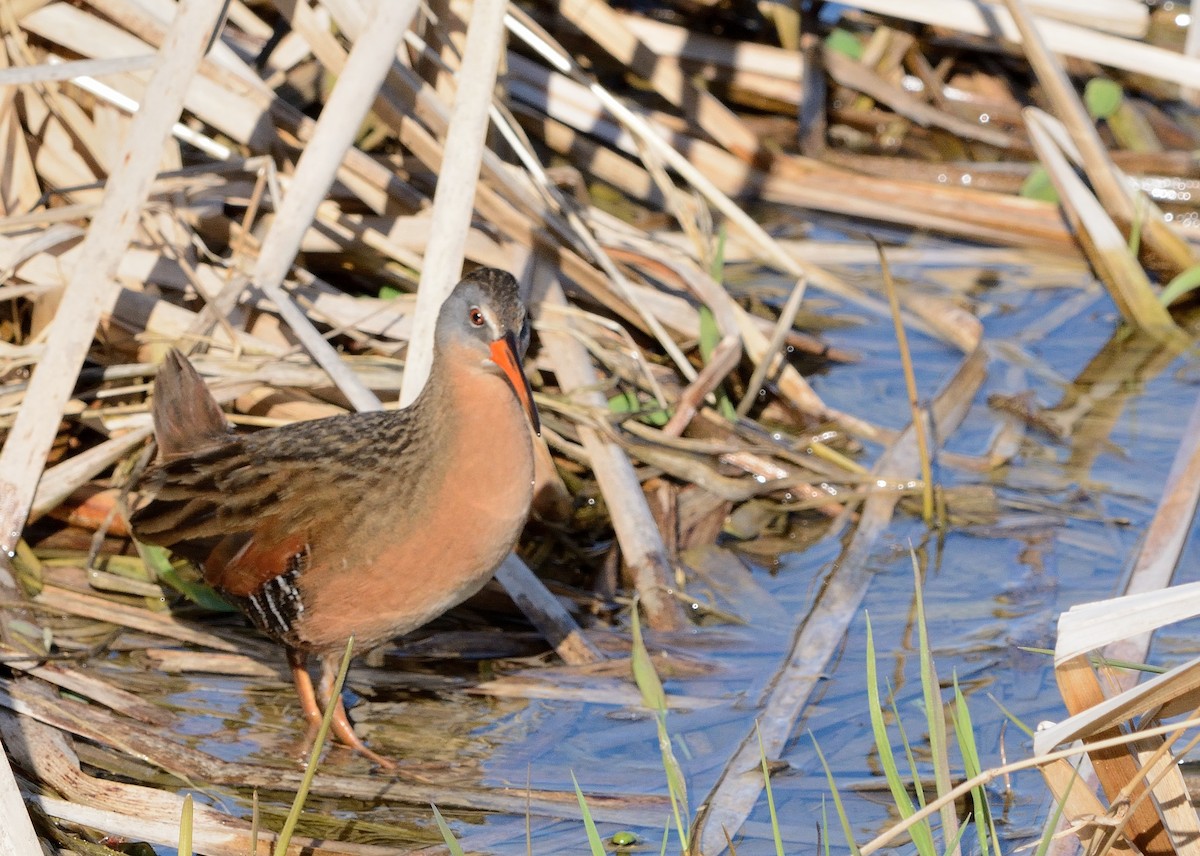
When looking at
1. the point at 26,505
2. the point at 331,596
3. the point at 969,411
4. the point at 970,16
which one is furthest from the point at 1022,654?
the point at 970,16

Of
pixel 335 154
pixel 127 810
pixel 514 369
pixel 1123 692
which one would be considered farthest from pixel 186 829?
pixel 335 154

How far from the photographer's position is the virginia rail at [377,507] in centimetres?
324

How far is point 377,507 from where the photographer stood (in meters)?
3.31

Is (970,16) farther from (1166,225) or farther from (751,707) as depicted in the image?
(751,707)

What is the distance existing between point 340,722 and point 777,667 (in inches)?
43.0

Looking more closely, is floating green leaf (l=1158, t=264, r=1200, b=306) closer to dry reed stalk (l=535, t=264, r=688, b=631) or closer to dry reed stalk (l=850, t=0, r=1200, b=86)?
dry reed stalk (l=850, t=0, r=1200, b=86)

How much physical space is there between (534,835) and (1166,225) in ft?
12.8

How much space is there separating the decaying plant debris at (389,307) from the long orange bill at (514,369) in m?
0.63

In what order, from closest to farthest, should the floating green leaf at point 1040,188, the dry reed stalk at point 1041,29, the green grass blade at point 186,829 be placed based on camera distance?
the green grass blade at point 186,829 → the dry reed stalk at point 1041,29 → the floating green leaf at point 1040,188

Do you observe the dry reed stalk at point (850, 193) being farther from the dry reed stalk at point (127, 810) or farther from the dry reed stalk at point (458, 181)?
the dry reed stalk at point (127, 810)

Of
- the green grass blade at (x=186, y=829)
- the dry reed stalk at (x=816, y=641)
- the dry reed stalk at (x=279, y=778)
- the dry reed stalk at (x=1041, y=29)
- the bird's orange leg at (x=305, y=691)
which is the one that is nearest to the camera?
the green grass blade at (x=186, y=829)

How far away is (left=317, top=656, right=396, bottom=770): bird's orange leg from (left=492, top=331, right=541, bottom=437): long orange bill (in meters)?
0.78

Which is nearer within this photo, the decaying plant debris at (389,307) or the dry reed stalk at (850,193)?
the decaying plant debris at (389,307)

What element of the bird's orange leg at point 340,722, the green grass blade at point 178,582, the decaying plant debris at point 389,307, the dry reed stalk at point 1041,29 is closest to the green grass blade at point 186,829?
the decaying plant debris at point 389,307
